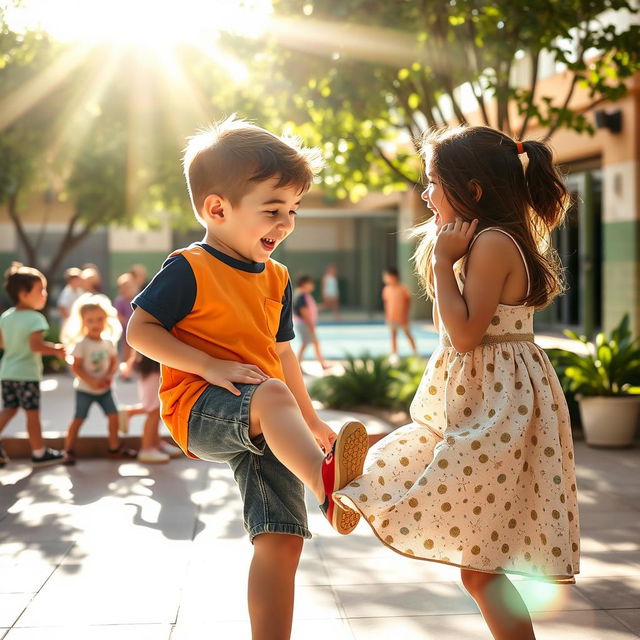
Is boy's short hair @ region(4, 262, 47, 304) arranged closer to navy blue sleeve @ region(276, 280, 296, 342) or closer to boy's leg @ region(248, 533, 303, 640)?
navy blue sleeve @ region(276, 280, 296, 342)

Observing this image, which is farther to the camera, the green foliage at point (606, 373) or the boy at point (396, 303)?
the boy at point (396, 303)

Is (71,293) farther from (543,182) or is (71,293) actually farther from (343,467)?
(343,467)

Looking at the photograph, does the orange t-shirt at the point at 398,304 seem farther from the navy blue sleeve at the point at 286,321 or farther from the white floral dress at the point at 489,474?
the white floral dress at the point at 489,474

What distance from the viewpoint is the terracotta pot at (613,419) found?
24.6 ft

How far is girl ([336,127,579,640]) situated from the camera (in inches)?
100

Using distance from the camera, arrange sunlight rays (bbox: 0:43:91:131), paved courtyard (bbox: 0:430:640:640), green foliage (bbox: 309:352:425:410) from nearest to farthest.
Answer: paved courtyard (bbox: 0:430:640:640) < green foliage (bbox: 309:352:425:410) < sunlight rays (bbox: 0:43:91:131)

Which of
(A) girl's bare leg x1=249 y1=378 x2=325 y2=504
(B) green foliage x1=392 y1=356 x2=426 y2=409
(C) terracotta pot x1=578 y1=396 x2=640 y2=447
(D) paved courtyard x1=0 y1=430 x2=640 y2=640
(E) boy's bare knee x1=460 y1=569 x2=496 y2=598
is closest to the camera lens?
(A) girl's bare leg x1=249 y1=378 x2=325 y2=504

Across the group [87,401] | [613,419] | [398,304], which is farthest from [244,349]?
[398,304]

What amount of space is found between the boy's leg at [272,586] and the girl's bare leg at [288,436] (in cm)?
22

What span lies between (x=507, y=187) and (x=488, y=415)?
27.0 inches

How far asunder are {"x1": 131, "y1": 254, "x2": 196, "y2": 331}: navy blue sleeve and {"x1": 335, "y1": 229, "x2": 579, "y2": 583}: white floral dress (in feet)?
2.21

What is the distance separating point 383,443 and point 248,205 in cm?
81

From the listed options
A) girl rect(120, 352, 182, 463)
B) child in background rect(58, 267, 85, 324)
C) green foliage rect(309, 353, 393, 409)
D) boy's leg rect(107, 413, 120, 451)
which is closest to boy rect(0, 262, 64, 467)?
boy's leg rect(107, 413, 120, 451)

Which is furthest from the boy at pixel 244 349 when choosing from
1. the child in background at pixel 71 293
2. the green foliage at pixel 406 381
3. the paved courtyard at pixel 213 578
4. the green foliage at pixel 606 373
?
the child in background at pixel 71 293
